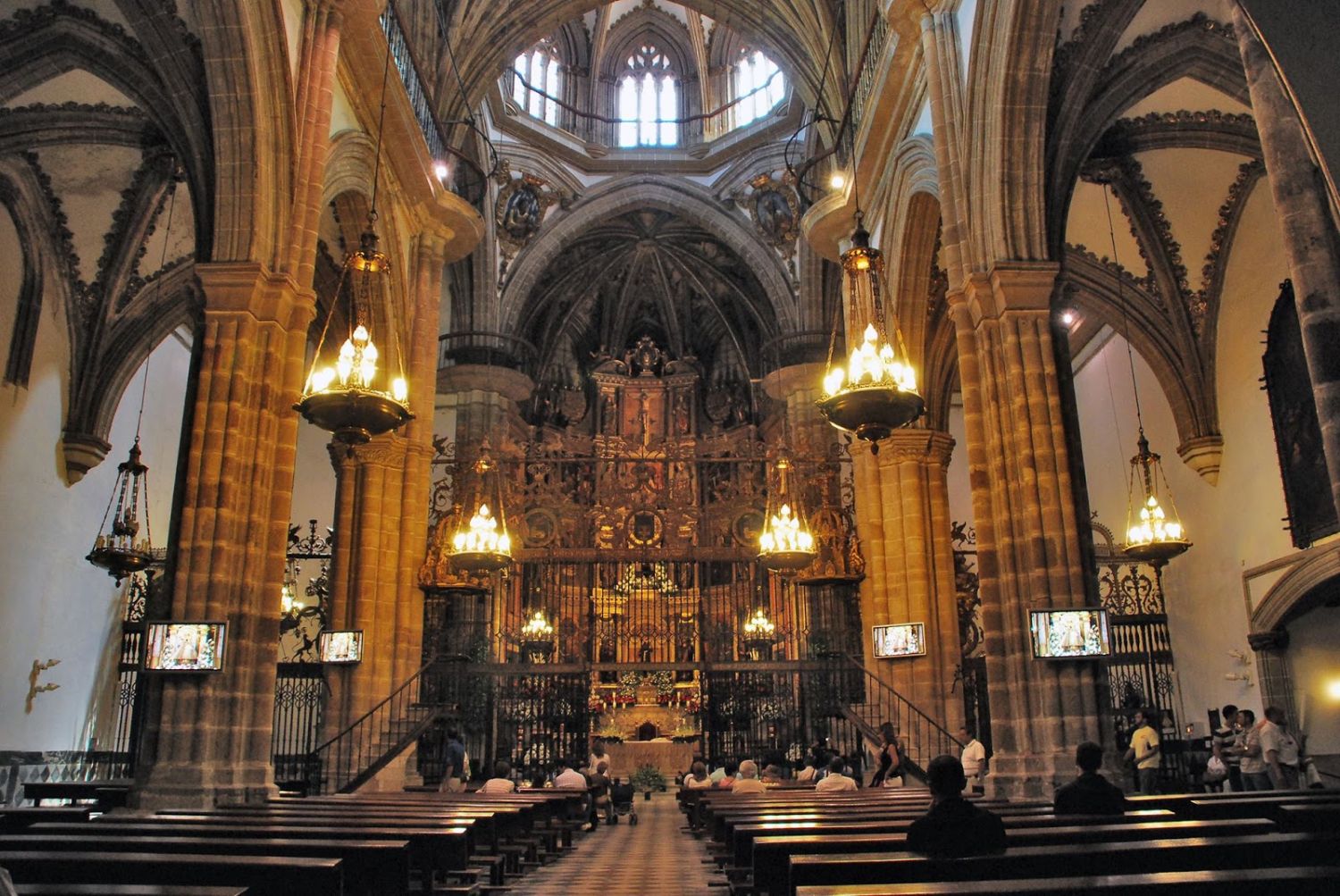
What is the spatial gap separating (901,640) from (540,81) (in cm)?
1747

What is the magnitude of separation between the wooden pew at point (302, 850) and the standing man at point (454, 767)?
906 centimetres

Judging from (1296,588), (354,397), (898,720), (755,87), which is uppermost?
(755,87)

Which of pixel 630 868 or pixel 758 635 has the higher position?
pixel 758 635

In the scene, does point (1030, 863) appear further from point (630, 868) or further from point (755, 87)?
→ point (755, 87)

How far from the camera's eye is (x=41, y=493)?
596 inches

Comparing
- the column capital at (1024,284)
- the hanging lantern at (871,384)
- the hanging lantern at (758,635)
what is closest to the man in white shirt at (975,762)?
the hanging lantern at (871,384)

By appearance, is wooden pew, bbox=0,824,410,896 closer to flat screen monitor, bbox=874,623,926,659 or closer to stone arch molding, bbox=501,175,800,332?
flat screen monitor, bbox=874,623,926,659

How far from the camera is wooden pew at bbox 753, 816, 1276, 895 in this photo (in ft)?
14.3

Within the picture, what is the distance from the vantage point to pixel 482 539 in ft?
44.7

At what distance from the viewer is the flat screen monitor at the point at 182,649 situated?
8602mm

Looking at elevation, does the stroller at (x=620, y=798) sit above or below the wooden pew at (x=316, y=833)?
below

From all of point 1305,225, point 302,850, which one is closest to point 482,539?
point 302,850

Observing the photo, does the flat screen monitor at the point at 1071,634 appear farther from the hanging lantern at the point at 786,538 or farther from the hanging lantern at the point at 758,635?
the hanging lantern at the point at 758,635

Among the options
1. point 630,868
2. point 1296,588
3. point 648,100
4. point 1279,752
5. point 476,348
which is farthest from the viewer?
point 648,100
